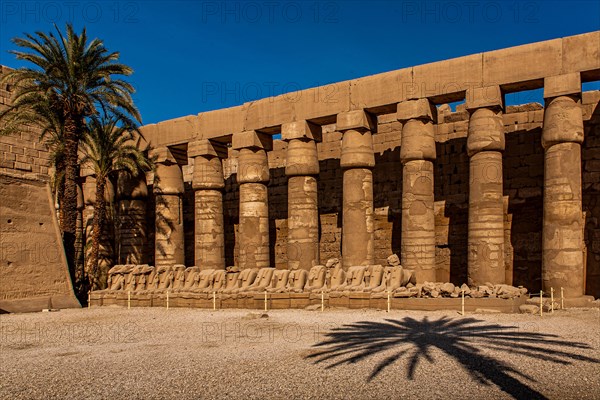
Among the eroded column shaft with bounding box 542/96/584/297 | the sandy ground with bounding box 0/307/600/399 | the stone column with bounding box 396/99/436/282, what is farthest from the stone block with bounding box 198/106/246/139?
the eroded column shaft with bounding box 542/96/584/297

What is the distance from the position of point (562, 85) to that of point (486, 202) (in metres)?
3.61

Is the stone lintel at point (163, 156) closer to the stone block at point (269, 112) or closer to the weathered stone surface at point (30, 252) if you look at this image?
the stone block at point (269, 112)

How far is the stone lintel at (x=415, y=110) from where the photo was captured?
16312 millimetres

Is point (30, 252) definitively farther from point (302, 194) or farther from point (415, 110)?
point (415, 110)

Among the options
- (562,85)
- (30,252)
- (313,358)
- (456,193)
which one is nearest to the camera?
(313,358)

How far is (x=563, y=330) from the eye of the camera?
962cm

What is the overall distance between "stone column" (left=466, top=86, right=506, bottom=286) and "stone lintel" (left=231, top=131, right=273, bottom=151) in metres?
7.49

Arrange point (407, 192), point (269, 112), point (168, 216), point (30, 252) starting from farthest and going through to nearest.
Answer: point (168, 216), point (269, 112), point (407, 192), point (30, 252)

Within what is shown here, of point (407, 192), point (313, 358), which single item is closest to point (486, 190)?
point (407, 192)

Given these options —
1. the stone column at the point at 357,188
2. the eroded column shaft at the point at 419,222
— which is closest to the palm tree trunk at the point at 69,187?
the stone column at the point at 357,188

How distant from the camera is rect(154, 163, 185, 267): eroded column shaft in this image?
71.3 feet

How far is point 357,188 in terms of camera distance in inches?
690

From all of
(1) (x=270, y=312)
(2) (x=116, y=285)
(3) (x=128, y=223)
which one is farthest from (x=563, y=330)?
(3) (x=128, y=223)

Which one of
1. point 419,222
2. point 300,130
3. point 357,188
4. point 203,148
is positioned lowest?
point 419,222
